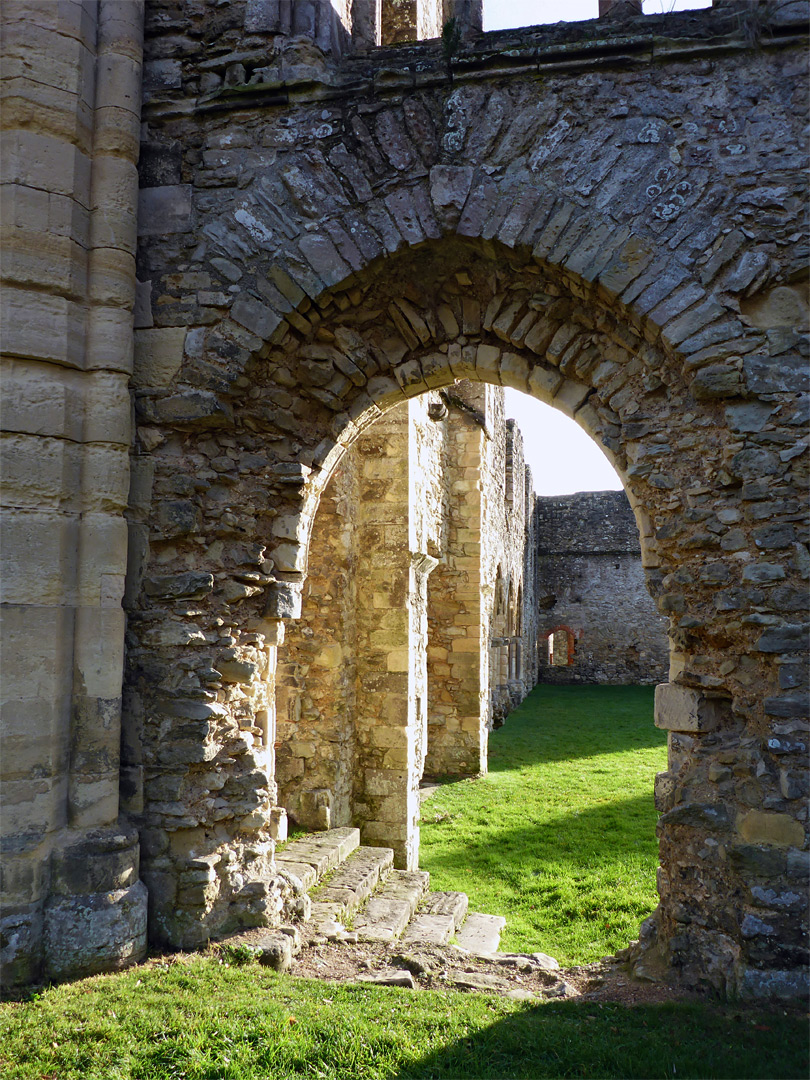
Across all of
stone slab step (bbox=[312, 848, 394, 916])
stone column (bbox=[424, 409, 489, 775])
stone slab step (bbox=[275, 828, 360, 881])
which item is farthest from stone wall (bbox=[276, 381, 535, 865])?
stone column (bbox=[424, 409, 489, 775])

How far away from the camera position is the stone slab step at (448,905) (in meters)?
5.58

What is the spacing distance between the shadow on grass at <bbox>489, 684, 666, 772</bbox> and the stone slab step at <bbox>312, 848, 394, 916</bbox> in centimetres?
460

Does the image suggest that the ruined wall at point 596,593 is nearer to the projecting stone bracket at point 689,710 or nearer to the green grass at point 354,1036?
the projecting stone bracket at point 689,710

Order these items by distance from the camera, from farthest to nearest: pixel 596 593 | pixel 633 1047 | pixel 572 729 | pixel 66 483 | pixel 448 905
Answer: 1. pixel 596 593
2. pixel 572 729
3. pixel 448 905
4. pixel 66 483
5. pixel 633 1047

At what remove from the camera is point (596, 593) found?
2216 cm

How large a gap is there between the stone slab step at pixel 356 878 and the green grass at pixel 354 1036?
1.71 m

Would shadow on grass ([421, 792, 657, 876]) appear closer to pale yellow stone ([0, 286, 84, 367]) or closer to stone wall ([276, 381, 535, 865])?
stone wall ([276, 381, 535, 865])

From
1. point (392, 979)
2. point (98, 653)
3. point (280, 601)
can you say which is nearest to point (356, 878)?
point (392, 979)

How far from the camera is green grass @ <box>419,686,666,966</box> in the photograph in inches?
215

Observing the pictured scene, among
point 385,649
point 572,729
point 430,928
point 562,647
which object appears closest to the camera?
point 430,928

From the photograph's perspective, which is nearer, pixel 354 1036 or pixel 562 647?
pixel 354 1036

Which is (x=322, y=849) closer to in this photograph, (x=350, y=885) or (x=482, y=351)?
(x=350, y=885)

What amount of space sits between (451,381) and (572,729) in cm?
1044

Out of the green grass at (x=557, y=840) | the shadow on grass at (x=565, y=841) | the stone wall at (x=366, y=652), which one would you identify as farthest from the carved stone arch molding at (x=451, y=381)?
the shadow on grass at (x=565, y=841)
